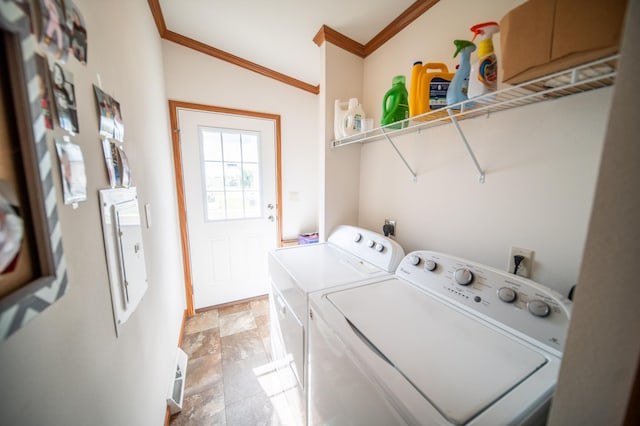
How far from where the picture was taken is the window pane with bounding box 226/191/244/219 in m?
2.49

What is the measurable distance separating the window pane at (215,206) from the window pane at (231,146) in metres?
0.42

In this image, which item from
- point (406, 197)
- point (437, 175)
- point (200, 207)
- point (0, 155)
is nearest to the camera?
point (0, 155)

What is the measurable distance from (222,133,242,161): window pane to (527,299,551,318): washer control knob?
2544 millimetres

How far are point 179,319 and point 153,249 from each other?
113 cm

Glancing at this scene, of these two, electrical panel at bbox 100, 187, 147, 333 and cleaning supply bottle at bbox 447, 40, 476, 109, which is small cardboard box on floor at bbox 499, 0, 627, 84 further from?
electrical panel at bbox 100, 187, 147, 333

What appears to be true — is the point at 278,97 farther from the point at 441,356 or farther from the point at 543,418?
the point at 543,418

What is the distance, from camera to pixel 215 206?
2.44 metres

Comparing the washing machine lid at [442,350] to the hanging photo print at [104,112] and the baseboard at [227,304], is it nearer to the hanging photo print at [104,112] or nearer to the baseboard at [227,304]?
the hanging photo print at [104,112]

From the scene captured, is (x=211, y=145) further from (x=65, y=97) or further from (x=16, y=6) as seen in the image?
(x=16, y=6)

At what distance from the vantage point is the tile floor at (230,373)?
1432mm

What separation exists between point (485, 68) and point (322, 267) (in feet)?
3.82

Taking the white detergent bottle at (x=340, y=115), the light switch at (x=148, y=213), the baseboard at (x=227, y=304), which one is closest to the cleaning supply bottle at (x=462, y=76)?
the white detergent bottle at (x=340, y=115)

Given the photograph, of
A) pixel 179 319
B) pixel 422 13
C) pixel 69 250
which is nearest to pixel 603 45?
pixel 422 13

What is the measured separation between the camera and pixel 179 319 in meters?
2.10
